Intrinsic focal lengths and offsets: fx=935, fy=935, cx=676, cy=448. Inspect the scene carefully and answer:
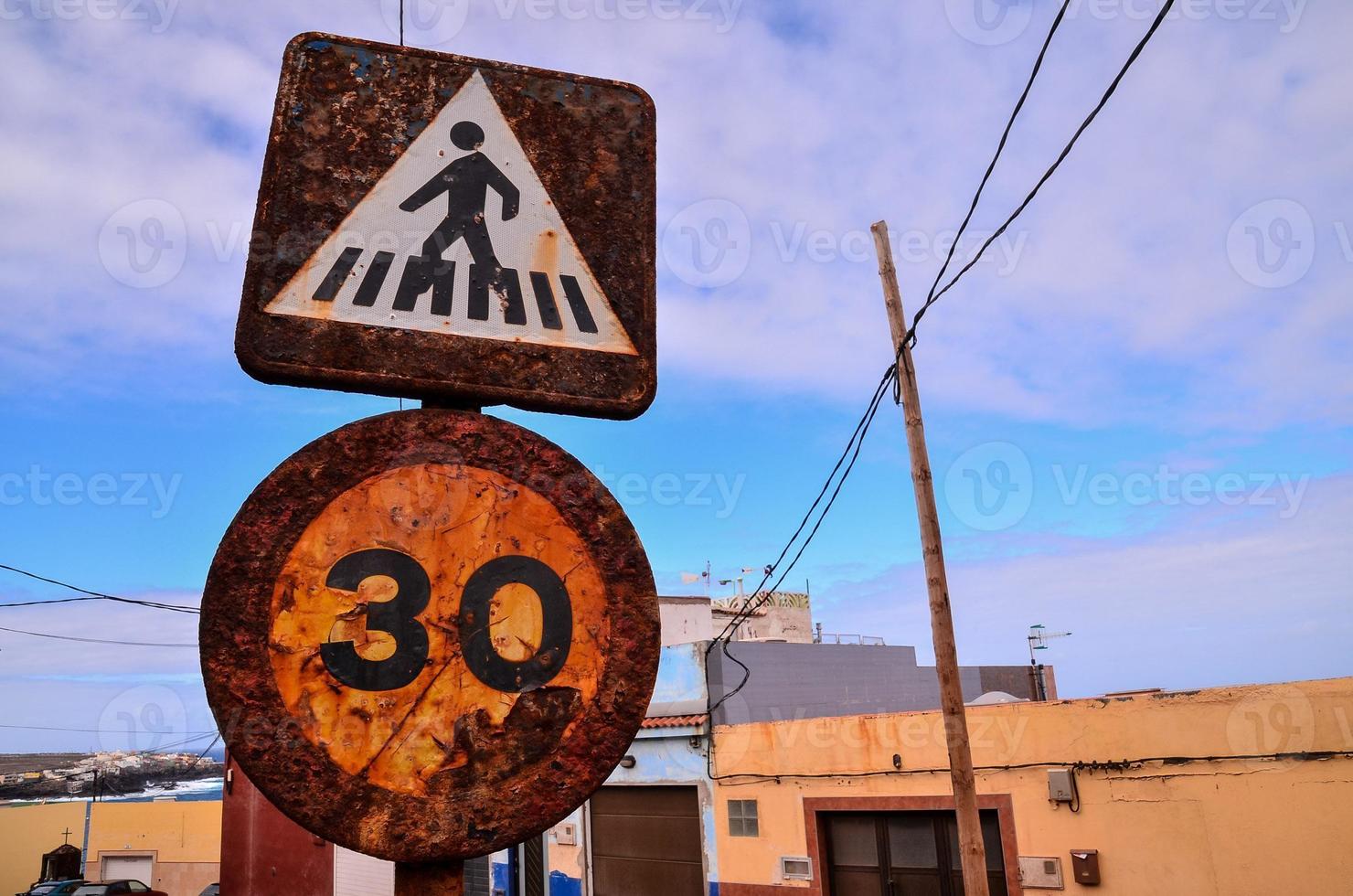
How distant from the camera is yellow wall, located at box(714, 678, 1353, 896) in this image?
8000 millimetres

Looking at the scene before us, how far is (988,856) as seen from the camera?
1023 centimetres

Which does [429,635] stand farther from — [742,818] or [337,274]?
[742,818]

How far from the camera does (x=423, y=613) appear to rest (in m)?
1.25

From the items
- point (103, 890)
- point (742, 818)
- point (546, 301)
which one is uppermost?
point (546, 301)

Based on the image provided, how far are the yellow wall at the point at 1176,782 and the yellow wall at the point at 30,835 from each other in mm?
31003

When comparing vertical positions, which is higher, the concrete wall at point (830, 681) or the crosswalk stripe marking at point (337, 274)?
the concrete wall at point (830, 681)

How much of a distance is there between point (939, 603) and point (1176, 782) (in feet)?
10.4

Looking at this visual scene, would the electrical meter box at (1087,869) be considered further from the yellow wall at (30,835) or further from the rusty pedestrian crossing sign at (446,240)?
the yellow wall at (30,835)

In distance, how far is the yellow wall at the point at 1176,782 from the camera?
800cm

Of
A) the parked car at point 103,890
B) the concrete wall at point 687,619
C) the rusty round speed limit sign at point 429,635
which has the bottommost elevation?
the parked car at point 103,890

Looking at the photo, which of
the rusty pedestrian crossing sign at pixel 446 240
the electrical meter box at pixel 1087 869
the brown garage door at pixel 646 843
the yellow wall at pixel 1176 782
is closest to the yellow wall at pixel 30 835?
the brown garage door at pixel 646 843

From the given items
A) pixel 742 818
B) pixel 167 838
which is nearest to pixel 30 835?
pixel 167 838

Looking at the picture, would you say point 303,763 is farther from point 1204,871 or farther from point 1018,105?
point 1204,871

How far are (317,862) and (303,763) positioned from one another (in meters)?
A: 21.2
